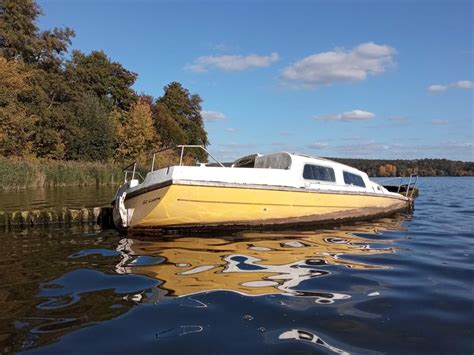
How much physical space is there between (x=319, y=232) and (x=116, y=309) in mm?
7492

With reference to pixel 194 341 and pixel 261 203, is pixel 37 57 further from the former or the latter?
pixel 194 341

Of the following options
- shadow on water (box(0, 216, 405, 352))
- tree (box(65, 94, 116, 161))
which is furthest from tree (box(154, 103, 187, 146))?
shadow on water (box(0, 216, 405, 352))

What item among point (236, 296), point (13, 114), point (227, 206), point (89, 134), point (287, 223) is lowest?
point (236, 296)

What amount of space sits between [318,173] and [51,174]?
25169 mm

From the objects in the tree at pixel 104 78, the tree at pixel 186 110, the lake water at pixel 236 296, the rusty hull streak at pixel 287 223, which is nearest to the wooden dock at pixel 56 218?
the lake water at pixel 236 296

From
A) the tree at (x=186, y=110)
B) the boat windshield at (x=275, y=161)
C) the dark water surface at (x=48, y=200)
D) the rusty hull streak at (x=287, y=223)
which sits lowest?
the rusty hull streak at (x=287, y=223)

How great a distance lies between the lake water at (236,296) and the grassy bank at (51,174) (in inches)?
842

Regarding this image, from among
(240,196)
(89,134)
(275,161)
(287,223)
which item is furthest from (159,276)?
(89,134)

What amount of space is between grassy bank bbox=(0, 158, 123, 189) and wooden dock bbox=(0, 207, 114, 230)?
1789 cm

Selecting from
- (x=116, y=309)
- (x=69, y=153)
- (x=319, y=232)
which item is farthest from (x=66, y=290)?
(x=69, y=153)

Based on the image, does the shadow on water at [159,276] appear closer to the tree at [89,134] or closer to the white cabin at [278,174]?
the white cabin at [278,174]

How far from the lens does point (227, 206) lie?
36.4 ft

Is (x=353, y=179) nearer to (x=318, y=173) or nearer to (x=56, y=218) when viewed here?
(x=318, y=173)

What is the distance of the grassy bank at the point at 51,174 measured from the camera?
96.1ft
